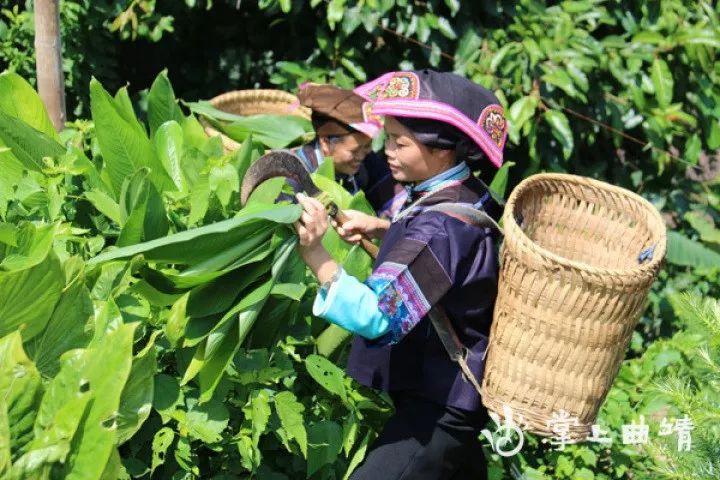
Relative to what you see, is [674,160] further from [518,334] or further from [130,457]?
[130,457]

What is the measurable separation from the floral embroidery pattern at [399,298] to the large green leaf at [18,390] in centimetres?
79

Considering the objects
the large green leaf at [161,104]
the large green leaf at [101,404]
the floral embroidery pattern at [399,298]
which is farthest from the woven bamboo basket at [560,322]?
the large green leaf at [161,104]

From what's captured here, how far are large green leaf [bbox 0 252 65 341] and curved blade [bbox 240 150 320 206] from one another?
610 millimetres

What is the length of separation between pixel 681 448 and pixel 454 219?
74 centimetres

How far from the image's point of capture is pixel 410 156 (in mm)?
2807

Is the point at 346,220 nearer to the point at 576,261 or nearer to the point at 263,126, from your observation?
the point at 576,261

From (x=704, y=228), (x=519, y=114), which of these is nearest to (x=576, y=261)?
(x=519, y=114)

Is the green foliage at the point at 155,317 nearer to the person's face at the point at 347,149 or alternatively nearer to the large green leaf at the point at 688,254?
the person's face at the point at 347,149

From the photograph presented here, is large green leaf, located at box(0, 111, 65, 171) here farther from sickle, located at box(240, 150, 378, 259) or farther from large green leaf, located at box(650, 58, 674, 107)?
large green leaf, located at box(650, 58, 674, 107)

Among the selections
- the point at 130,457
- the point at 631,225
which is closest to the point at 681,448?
the point at 631,225

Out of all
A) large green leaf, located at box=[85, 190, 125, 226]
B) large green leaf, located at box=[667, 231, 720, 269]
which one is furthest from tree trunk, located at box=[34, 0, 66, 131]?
large green leaf, located at box=[667, 231, 720, 269]

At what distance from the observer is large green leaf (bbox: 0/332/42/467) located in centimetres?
212

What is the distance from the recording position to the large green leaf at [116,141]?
10.1ft

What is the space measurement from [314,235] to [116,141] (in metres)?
0.76
